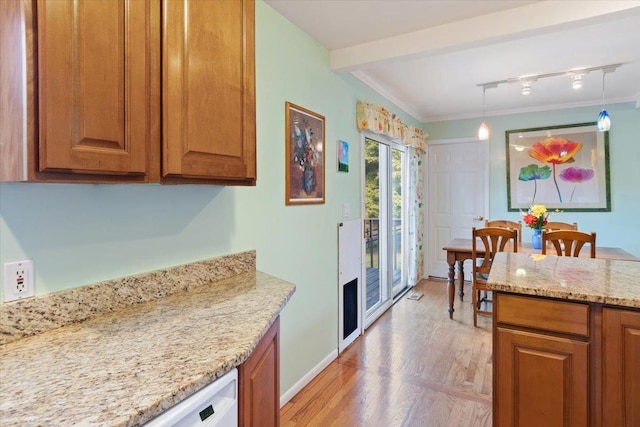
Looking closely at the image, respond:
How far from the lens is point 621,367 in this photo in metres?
1.32

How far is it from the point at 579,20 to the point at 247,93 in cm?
190

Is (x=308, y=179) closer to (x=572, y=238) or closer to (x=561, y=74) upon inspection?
(x=572, y=238)

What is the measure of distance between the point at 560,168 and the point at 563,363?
12.8 ft

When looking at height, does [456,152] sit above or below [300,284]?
above

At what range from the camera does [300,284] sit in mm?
2326

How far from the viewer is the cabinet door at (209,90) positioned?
1.12 meters

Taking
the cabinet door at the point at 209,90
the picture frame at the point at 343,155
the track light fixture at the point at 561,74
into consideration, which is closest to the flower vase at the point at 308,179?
the picture frame at the point at 343,155

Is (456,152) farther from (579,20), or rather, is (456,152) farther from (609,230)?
(579,20)

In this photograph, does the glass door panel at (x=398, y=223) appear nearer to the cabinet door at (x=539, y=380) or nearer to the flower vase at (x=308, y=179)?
the flower vase at (x=308, y=179)

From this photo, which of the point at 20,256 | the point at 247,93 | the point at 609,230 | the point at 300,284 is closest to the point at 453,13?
the point at 247,93

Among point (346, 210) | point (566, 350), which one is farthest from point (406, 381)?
point (346, 210)

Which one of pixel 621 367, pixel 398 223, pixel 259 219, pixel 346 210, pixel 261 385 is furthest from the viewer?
pixel 398 223

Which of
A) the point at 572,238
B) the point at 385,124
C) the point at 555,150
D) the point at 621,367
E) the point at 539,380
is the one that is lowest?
the point at 539,380

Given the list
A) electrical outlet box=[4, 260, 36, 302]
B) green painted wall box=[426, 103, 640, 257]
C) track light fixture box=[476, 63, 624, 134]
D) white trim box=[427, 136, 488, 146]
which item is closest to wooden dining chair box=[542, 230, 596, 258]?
track light fixture box=[476, 63, 624, 134]
